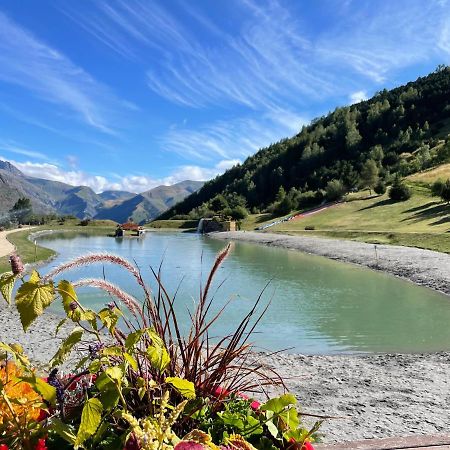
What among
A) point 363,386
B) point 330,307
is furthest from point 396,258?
point 363,386

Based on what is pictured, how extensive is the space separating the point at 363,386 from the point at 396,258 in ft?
71.6

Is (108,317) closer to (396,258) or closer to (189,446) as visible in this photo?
(189,446)

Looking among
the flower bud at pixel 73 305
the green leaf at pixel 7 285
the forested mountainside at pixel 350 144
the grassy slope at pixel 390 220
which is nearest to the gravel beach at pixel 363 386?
the flower bud at pixel 73 305

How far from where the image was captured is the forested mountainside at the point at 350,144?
12106 cm

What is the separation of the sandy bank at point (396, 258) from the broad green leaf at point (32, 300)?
20833 millimetres

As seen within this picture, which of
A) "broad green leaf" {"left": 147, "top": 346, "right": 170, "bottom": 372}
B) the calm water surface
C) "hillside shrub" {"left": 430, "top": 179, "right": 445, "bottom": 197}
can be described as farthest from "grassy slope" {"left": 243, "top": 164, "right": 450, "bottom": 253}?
"broad green leaf" {"left": 147, "top": 346, "right": 170, "bottom": 372}

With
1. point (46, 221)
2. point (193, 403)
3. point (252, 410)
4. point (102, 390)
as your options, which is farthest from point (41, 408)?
point (46, 221)

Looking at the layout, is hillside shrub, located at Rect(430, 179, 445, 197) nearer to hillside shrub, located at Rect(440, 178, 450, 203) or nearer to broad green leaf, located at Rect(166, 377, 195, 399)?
hillside shrub, located at Rect(440, 178, 450, 203)

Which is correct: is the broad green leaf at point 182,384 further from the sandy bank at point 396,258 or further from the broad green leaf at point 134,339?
the sandy bank at point 396,258

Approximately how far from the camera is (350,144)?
13825cm

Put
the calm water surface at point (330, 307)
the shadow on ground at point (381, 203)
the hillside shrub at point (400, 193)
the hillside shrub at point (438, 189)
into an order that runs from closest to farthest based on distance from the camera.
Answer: the calm water surface at point (330, 307)
the hillside shrub at point (438, 189)
the hillside shrub at point (400, 193)
the shadow on ground at point (381, 203)

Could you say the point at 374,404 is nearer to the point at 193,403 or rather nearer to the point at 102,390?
the point at 193,403

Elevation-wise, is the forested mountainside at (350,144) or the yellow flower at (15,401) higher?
the forested mountainside at (350,144)

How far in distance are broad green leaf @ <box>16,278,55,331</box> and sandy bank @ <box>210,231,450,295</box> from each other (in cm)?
2083
